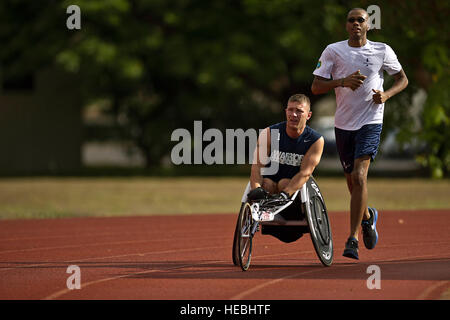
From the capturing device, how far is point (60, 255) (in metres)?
10.4

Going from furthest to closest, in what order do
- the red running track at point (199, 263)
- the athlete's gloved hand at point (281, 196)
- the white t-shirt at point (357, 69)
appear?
1. the white t-shirt at point (357, 69)
2. the athlete's gloved hand at point (281, 196)
3. the red running track at point (199, 263)

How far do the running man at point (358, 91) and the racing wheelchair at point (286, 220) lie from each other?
0.28 meters

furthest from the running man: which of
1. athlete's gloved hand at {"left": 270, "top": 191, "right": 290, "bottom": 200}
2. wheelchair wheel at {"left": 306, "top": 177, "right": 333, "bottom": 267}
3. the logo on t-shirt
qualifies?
athlete's gloved hand at {"left": 270, "top": 191, "right": 290, "bottom": 200}

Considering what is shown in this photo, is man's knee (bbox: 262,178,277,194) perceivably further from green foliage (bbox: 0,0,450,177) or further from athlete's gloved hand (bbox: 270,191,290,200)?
green foliage (bbox: 0,0,450,177)

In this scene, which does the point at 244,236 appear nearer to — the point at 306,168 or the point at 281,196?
the point at 281,196

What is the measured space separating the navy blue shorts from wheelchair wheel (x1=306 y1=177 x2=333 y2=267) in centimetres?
50

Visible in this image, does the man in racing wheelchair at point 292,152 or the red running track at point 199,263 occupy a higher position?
the man in racing wheelchair at point 292,152

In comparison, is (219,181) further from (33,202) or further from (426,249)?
(426,249)

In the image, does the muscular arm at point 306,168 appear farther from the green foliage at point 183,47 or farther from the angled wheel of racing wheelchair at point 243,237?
the green foliage at point 183,47

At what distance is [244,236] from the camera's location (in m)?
8.57

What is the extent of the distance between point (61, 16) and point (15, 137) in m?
5.61

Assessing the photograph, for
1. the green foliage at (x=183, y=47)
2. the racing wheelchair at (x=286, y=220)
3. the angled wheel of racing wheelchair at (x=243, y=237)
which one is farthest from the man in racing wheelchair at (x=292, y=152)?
the green foliage at (x=183, y=47)

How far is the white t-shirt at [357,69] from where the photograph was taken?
30.2ft

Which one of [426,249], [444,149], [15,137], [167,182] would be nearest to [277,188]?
[426,249]
